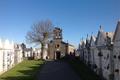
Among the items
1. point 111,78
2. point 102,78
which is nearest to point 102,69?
point 102,78

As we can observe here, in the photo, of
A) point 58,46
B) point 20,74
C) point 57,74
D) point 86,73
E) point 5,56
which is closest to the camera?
point 20,74

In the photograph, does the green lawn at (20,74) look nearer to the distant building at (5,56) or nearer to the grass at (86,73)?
the distant building at (5,56)

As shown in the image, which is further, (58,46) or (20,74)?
(58,46)

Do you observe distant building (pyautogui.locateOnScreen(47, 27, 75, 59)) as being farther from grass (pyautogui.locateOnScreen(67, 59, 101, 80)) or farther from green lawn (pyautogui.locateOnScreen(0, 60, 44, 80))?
green lawn (pyautogui.locateOnScreen(0, 60, 44, 80))

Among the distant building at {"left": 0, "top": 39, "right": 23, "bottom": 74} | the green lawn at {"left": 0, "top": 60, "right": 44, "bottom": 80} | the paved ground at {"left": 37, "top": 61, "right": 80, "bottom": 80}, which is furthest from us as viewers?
the distant building at {"left": 0, "top": 39, "right": 23, "bottom": 74}

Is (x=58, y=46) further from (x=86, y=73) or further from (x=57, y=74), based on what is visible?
(x=57, y=74)

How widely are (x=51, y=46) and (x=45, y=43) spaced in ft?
6.14

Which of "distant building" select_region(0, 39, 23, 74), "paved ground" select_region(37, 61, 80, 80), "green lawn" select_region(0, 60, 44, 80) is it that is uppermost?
"distant building" select_region(0, 39, 23, 74)

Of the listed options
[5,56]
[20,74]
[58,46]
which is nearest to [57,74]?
[20,74]

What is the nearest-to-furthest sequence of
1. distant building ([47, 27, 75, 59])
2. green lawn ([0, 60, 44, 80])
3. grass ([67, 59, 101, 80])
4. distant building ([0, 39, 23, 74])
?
1. green lawn ([0, 60, 44, 80])
2. grass ([67, 59, 101, 80])
3. distant building ([0, 39, 23, 74])
4. distant building ([47, 27, 75, 59])

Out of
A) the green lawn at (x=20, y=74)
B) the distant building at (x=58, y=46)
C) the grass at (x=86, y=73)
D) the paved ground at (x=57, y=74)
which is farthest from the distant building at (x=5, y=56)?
the distant building at (x=58, y=46)

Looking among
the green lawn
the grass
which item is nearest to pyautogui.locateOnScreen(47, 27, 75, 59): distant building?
the grass

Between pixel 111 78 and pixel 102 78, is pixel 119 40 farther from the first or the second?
pixel 102 78

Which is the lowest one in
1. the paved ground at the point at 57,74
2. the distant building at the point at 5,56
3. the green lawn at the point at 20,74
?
the paved ground at the point at 57,74
